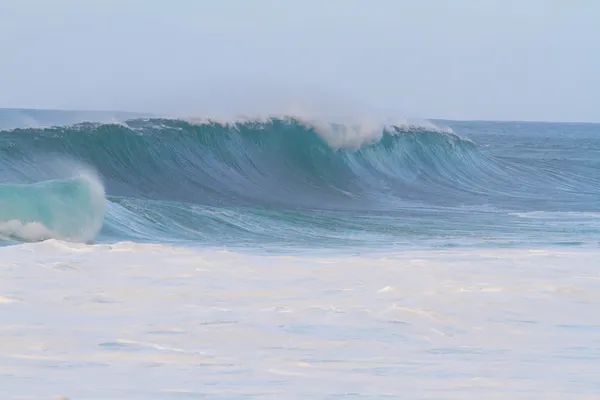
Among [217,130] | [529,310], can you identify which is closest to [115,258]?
[529,310]

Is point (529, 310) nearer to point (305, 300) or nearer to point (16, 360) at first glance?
point (305, 300)

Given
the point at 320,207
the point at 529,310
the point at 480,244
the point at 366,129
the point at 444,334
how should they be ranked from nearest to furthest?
the point at 444,334 < the point at 529,310 < the point at 480,244 < the point at 320,207 < the point at 366,129

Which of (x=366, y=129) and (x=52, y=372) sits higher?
(x=366, y=129)

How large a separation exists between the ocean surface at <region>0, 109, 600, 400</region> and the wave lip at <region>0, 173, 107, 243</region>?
0.07 feet

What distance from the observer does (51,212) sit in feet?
34.8

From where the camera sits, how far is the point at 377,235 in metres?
12.2

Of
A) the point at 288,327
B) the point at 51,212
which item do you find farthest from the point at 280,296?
the point at 51,212

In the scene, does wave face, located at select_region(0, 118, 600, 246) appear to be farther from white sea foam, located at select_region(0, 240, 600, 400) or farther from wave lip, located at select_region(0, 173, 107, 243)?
white sea foam, located at select_region(0, 240, 600, 400)

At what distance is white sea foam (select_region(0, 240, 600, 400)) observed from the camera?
14.2 feet

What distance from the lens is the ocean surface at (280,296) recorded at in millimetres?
4418

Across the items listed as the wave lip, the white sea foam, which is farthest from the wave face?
the white sea foam

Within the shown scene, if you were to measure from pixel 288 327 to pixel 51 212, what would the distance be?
5.70 m

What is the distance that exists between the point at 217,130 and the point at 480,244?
11511 millimetres

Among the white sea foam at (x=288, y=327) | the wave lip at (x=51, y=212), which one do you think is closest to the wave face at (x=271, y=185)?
the wave lip at (x=51, y=212)
